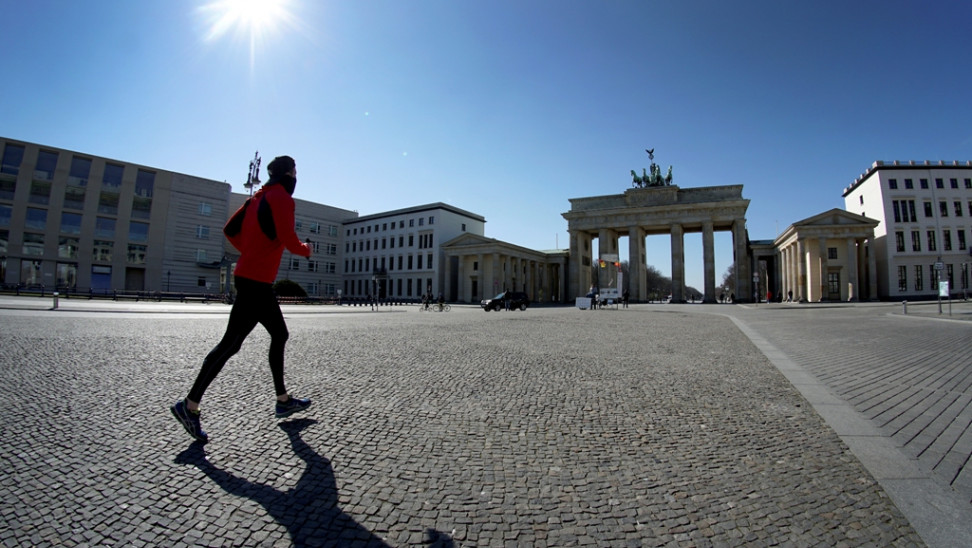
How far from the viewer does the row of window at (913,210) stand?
55.0 m

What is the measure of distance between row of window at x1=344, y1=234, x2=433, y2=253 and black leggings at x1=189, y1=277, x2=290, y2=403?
65140mm

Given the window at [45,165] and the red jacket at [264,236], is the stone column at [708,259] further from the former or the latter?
the window at [45,165]

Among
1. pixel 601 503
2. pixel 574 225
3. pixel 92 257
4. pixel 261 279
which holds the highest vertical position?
pixel 574 225

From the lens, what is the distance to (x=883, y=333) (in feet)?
38.9

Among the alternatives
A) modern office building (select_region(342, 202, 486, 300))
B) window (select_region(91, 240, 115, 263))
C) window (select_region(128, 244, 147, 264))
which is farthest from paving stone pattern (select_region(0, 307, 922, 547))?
modern office building (select_region(342, 202, 486, 300))

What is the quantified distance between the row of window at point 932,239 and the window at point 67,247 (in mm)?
100451

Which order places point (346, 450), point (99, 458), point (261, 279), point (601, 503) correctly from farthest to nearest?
point (261, 279) → point (346, 450) → point (99, 458) → point (601, 503)

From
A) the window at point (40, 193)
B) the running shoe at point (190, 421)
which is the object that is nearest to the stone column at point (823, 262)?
the running shoe at point (190, 421)

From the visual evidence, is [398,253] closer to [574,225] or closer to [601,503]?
[574,225]

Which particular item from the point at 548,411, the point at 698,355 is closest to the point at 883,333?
the point at 698,355

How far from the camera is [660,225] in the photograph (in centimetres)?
5675

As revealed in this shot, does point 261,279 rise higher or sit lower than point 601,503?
higher

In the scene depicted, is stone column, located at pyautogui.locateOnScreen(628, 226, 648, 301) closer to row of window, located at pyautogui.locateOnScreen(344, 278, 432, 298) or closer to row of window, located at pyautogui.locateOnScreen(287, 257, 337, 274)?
row of window, located at pyautogui.locateOnScreen(344, 278, 432, 298)

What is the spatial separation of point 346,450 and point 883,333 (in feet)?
49.8
